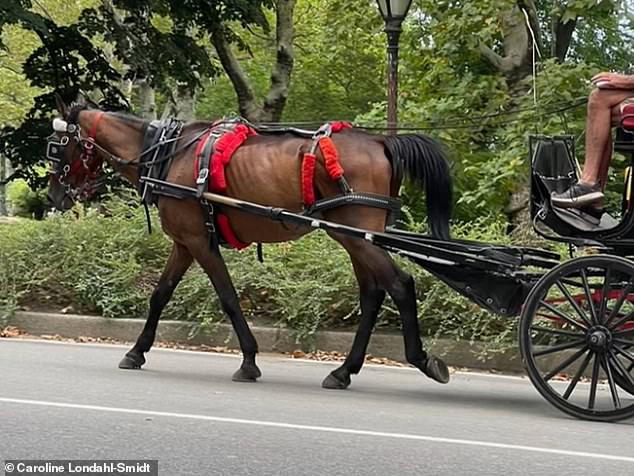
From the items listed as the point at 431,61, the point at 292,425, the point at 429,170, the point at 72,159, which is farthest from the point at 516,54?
the point at 292,425

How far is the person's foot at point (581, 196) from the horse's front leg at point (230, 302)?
2814mm

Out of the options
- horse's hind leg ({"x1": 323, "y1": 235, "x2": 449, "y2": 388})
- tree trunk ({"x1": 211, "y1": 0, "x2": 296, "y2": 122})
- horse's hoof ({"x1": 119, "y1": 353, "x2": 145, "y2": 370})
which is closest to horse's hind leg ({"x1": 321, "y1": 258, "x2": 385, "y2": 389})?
horse's hind leg ({"x1": 323, "y1": 235, "x2": 449, "y2": 388})

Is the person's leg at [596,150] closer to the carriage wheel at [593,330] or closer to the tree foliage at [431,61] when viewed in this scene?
the carriage wheel at [593,330]

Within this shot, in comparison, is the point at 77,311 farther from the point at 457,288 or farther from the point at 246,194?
the point at 457,288

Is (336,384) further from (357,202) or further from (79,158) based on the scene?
(79,158)

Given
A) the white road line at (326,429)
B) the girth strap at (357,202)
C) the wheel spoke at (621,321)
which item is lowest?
the white road line at (326,429)

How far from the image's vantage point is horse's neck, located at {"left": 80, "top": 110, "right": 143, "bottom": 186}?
8.82 metres

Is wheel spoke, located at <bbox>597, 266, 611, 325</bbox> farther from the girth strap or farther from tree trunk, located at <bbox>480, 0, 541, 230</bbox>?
tree trunk, located at <bbox>480, 0, 541, 230</bbox>

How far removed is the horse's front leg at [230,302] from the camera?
829 cm

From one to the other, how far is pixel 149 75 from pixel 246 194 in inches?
403

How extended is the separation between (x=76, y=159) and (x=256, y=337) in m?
2.54

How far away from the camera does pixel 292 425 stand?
6.40m

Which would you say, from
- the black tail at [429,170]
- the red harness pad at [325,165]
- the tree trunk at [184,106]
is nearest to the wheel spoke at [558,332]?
the black tail at [429,170]

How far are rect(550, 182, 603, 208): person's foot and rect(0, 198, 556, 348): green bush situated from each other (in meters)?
2.57
